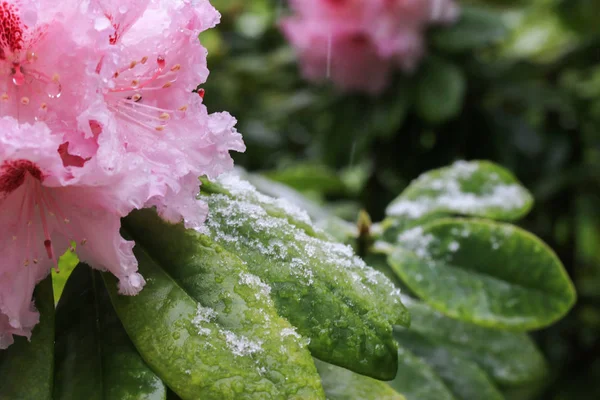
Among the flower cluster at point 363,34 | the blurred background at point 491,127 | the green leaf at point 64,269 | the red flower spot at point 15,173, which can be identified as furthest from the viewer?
the blurred background at point 491,127

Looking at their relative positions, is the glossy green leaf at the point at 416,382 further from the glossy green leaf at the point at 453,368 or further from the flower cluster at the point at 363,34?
the flower cluster at the point at 363,34

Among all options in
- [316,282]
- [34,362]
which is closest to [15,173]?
[34,362]

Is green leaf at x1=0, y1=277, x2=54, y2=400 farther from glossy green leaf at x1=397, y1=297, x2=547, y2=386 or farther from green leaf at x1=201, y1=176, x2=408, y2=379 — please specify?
glossy green leaf at x1=397, y1=297, x2=547, y2=386

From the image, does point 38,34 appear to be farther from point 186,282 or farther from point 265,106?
point 265,106

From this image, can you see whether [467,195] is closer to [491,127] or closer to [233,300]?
[233,300]

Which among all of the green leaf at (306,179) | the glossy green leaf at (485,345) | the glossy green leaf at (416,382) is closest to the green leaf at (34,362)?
the glossy green leaf at (416,382)

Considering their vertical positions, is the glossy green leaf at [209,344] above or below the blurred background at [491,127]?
above

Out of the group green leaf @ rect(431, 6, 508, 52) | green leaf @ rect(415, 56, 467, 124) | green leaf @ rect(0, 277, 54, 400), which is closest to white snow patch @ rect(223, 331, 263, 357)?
green leaf @ rect(0, 277, 54, 400)
